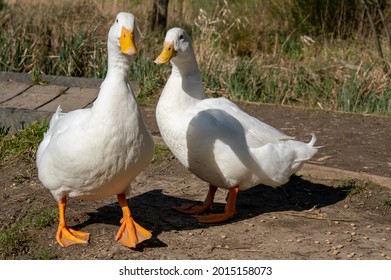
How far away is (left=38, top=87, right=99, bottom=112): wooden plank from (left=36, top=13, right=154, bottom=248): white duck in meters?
3.13

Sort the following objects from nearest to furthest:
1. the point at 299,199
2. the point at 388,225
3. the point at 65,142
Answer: the point at 65,142
the point at 388,225
the point at 299,199

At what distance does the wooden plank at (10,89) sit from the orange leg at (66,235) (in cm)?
354

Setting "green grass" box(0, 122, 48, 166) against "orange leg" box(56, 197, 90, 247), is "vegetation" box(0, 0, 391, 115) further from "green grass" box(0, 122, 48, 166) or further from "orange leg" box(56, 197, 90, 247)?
Answer: "orange leg" box(56, 197, 90, 247)

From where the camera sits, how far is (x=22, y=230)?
4.77 m

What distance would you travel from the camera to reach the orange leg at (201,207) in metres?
5.26

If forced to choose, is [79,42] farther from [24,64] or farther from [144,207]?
[144,207]

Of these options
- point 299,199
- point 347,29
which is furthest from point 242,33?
point 299,199

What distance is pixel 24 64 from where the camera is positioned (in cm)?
909

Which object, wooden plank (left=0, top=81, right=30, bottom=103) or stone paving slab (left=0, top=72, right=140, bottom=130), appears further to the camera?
wooden plank (left=0, top=81, right=30, bottom=103)

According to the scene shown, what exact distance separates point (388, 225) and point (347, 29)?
708 cm

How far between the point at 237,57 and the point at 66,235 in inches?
222

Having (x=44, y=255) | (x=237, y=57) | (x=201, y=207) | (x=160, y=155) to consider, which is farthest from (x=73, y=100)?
(x=44, y=255)

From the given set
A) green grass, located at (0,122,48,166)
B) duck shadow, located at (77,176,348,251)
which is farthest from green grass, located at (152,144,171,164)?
green grass, located at (0,122,48,166)

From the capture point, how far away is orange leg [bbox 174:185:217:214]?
5264mm
